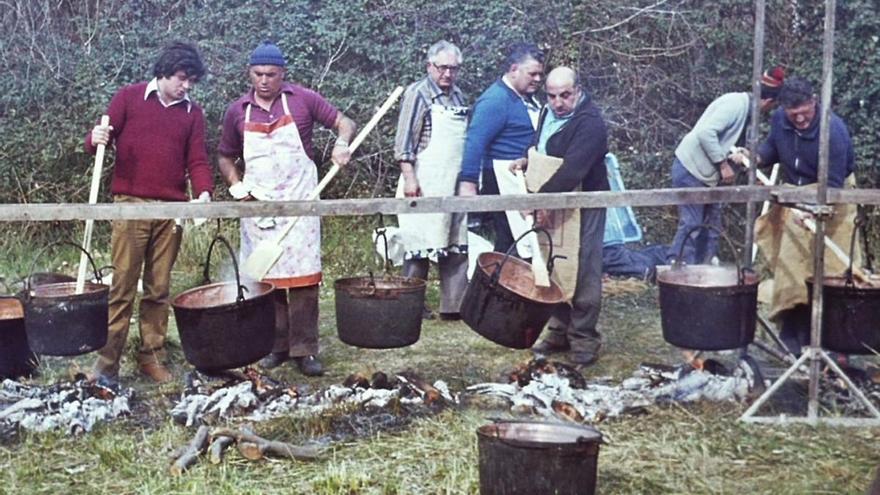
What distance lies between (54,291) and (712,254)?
539 cm

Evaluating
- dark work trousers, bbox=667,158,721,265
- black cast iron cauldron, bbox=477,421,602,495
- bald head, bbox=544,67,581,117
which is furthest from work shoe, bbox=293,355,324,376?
dark work trousers, bbox=667,158,721,265

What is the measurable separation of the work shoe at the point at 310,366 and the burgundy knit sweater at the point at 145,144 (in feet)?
4.08

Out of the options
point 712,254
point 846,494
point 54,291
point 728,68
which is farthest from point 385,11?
point 846,494

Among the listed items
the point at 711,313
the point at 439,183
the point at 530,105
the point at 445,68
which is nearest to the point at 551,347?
the point at 439,183

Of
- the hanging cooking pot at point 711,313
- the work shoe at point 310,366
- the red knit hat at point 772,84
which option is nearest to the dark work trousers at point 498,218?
the work shoe at point 310,366

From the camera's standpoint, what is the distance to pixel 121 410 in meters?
5.70

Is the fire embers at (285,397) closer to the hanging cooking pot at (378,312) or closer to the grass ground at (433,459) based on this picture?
the grass ground at (433,459)

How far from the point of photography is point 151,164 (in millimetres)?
6160

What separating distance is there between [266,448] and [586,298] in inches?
101

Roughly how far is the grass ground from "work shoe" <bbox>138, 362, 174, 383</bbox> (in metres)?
0.23

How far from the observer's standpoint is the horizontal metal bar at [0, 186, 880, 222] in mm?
5359

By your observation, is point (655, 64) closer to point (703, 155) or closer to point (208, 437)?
point (703, 155)

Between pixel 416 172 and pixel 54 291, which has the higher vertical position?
A: pixel 416 172

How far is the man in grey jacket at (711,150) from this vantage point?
795 centimetres
